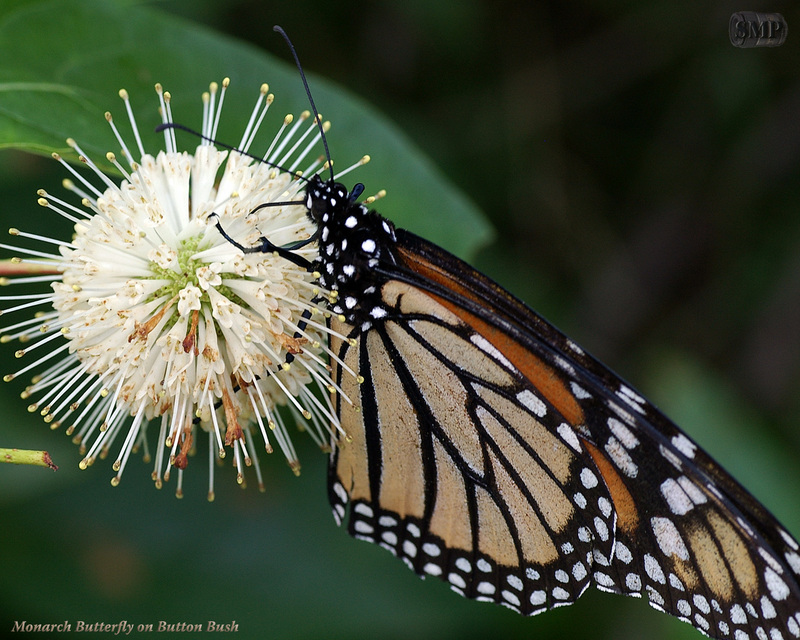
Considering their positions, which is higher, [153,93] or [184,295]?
[153,93]

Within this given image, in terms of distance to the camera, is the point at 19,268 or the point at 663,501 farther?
the point at 663,501

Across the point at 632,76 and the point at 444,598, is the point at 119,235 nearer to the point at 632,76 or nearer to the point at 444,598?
the point at 444,598

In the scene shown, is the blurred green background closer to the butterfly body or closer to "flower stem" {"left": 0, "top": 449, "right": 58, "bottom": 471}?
the butterfly body

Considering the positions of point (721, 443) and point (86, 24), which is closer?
point (86, 24)

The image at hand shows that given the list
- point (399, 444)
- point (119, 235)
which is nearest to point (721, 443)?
point (399, 444)

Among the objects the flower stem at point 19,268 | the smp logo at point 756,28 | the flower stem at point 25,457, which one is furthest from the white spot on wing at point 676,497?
the smp logo at point 756,28

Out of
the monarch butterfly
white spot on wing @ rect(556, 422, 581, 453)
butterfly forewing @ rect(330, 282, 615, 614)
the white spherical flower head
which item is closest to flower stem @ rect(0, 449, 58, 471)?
the white spherical flower head

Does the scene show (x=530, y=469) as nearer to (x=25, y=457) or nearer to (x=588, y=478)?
(x=588, y=478)

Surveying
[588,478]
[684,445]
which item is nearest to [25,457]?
[588,478]
